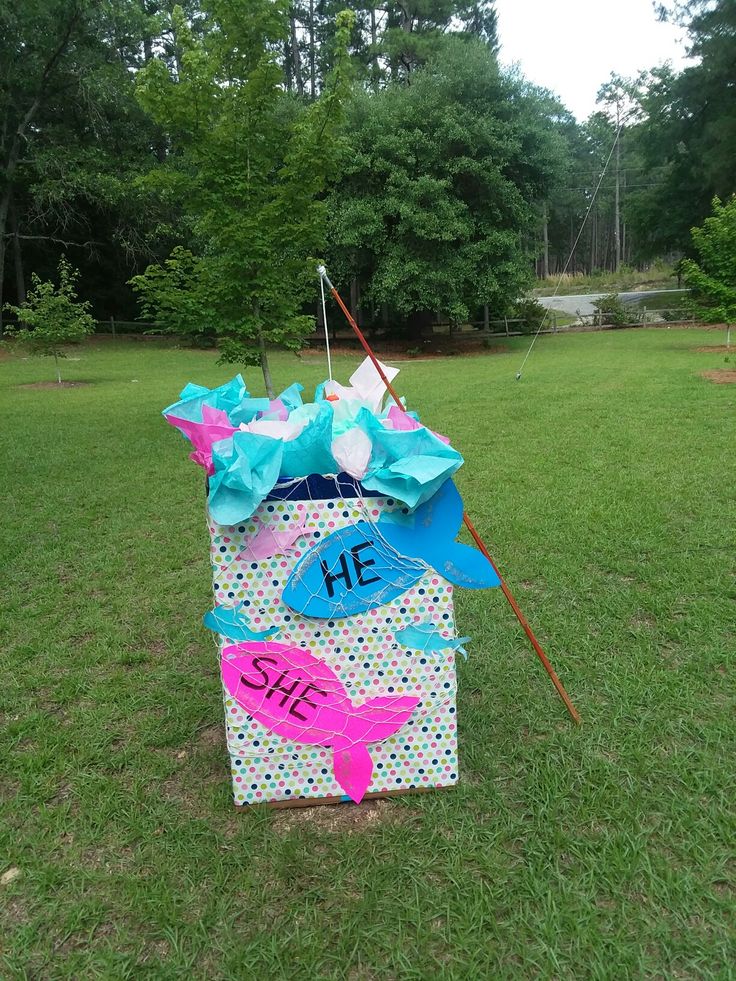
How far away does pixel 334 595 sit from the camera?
186 cm

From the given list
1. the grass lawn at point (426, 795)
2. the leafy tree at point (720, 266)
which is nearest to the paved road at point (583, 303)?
the leafy tree at point (720, 266)

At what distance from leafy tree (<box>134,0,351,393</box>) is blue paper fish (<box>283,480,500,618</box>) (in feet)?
16.9

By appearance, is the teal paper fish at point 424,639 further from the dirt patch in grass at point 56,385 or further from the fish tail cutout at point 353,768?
the dirt patch in grass at point 56,385

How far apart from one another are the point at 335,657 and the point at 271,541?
38 centimetres

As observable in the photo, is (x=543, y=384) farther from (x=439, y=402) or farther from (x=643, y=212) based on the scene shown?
(x=643, y=212)

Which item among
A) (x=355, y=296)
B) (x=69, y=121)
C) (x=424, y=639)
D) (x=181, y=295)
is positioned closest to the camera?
(x=424, y=639)

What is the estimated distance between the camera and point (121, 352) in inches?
811

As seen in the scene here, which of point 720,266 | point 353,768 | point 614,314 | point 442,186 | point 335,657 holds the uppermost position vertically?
point 442,186

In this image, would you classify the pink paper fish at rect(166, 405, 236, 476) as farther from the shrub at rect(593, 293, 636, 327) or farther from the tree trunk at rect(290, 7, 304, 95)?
the tree trunk at rect(290, 7, 304, 95)

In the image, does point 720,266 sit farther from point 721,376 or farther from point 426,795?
point 426,795

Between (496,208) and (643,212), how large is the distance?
10416 millimetres

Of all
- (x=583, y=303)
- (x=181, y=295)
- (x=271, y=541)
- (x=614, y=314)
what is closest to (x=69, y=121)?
(x=614, y=314)

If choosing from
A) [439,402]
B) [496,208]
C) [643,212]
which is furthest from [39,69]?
[643,212]

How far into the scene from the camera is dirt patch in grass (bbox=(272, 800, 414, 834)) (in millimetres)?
1930
